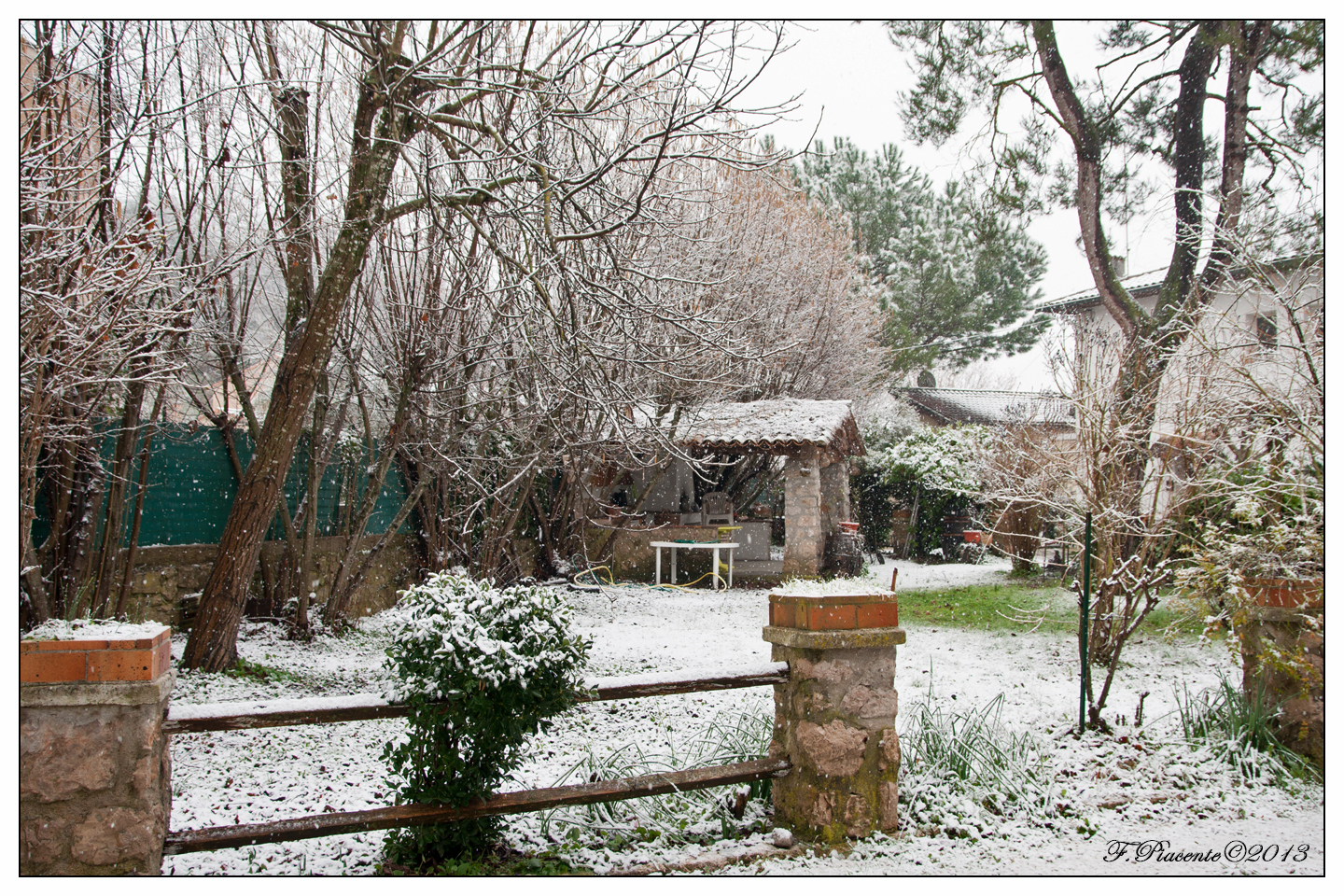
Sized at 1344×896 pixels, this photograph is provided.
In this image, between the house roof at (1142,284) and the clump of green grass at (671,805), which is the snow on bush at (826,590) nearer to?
the clump of green grass at (671,805)

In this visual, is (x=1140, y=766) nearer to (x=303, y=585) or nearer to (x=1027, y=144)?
(x=1027, y=144)

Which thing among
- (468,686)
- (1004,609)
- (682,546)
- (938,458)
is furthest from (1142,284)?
(938,458)

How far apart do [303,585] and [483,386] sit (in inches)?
71.6

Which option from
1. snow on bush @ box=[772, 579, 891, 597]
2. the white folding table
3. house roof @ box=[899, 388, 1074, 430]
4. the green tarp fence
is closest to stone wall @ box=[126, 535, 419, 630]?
the green tarp fence

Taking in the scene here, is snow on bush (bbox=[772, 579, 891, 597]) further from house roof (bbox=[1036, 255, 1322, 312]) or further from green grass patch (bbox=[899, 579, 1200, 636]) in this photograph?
green grass patch (bbox=[899, 579, 1200, 636])

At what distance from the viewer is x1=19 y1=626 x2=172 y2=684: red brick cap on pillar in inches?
77.2

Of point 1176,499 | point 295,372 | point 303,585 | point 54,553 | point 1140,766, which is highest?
point 295,372

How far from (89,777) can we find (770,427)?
809 centimetres

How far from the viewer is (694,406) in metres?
7.79

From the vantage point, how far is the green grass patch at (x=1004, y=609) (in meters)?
6.04

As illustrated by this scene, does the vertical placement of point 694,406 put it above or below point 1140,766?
above

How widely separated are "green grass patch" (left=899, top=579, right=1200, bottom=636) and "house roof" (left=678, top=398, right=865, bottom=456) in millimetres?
2010
